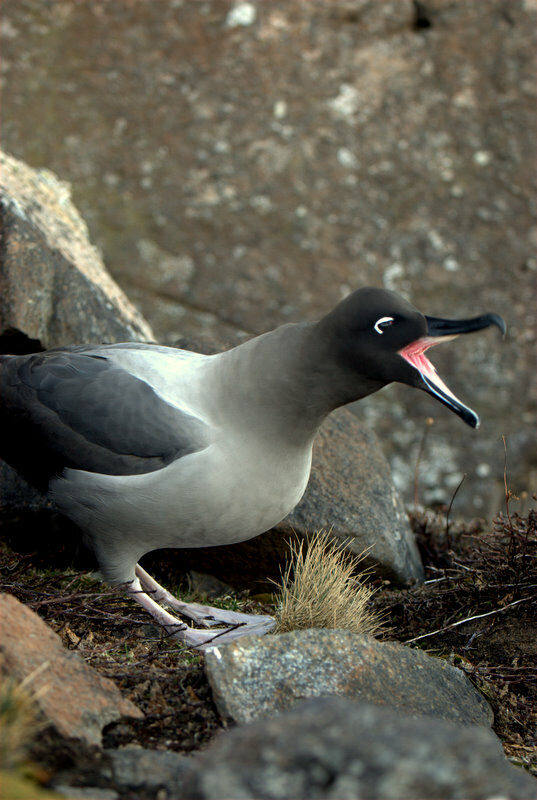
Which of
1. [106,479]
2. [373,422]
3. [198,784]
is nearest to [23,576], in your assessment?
[106,479]

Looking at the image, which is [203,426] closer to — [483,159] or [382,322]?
[382,322]

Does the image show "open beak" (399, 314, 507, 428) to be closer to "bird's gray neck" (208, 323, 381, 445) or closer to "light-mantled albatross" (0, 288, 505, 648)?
"light-mantled albatross" (0, 288, 505, 648)

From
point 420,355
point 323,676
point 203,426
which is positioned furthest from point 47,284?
point 323,676

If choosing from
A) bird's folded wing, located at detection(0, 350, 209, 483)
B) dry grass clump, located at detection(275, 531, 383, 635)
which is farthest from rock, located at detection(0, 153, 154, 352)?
dry grass clump, located at detection(275, 531, 383, 635)

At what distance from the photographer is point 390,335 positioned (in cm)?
333

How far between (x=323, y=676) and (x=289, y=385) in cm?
126

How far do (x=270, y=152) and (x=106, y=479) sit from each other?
179 inches

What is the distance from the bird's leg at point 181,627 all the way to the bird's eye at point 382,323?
1281 millimetres

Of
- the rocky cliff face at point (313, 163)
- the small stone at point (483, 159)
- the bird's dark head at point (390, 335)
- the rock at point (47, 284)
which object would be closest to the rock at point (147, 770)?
the bird's dark head at point (390, 335)

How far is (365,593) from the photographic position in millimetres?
3666

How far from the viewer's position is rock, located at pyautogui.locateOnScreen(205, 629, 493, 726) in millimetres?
2564

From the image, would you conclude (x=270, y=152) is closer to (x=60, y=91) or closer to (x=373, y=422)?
(x=60, y=91)

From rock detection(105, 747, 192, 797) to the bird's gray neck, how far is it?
1630 millimetres

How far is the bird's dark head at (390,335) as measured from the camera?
3.32m
